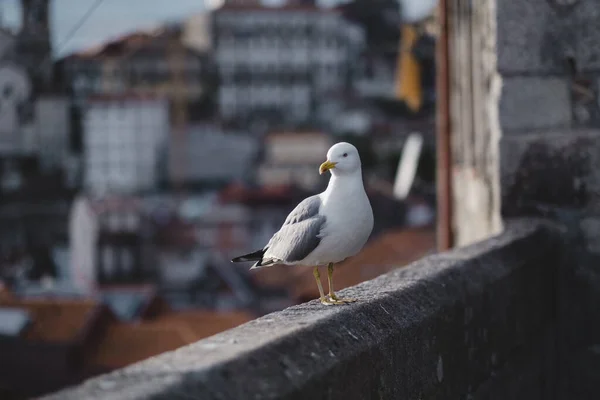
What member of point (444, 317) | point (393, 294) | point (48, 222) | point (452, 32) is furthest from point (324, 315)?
point (48, 222)

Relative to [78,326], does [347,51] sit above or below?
above

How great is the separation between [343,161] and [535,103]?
1.86 m

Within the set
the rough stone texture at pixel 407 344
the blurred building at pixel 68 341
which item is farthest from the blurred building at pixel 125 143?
the rough stone texture at pixel 407 344

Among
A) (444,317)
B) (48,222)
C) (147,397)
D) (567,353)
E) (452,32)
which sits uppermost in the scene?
(452,32)

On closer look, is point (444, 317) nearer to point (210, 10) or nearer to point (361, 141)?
point (361, 141)

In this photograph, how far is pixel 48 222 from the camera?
51.6 meters

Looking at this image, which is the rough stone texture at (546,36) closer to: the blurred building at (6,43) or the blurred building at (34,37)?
the blurred building at (34,37)

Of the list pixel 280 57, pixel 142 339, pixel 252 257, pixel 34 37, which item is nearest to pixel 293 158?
pixel 280 57

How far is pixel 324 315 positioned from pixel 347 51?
63.4 meters

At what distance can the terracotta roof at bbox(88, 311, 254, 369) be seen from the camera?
17141 mm

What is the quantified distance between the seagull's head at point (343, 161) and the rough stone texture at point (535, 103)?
5.96ft

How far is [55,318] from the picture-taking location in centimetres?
1888

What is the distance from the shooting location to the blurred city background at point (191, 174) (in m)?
19.1

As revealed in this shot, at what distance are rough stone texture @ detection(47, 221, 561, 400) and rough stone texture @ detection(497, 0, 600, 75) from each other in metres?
0.64
